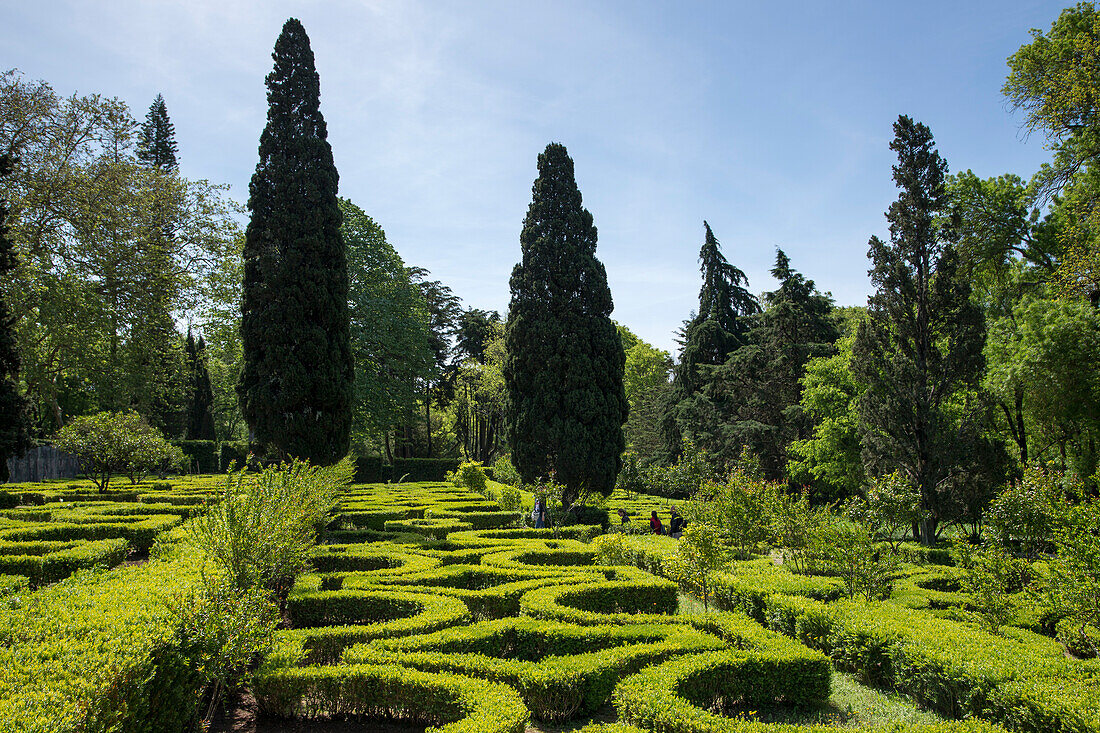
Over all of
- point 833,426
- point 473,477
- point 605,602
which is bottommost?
point 605,602

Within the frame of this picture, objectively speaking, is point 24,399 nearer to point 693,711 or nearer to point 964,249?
point 693,711

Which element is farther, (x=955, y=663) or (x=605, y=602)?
(x=605, y=602)

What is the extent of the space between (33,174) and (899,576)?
24983mm

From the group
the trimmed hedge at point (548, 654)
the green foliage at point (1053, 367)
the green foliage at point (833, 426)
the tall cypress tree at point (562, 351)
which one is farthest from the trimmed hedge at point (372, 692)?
the green foliage at point (833, 426)

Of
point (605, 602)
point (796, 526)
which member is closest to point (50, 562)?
point (605, 602)

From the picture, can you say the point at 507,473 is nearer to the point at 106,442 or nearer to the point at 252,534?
the point at 106,442

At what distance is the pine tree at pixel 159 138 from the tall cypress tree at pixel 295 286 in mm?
26799

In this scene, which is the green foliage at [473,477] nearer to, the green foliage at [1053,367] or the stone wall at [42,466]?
the green foliage at [1053,367]

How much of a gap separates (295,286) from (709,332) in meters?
24.2

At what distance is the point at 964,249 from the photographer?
751 inches

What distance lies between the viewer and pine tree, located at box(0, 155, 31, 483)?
548 inches

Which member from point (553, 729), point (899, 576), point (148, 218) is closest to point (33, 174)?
point (148, 218)

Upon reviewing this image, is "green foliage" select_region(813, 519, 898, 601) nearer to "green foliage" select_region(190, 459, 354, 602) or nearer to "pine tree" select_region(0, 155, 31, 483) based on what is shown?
"green foliage" select_region(190, 459, 354, 602)

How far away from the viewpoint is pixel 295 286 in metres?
15.9
